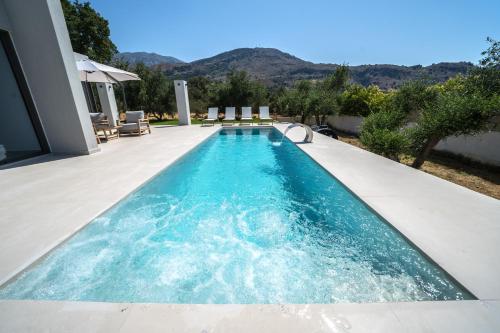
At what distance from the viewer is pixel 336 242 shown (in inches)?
119

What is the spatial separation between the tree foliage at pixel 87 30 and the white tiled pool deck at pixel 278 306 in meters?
22.0

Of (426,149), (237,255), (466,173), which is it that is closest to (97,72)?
(237,255)

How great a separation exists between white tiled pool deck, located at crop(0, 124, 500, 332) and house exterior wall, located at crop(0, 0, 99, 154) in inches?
47.2

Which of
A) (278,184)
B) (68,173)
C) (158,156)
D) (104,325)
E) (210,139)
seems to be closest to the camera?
(104,325)

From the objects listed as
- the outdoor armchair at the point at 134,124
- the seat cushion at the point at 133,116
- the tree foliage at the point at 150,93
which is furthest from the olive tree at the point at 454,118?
the tree foliage at the point at 150,93

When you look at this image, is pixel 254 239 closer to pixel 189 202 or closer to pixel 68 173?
pixel 189 202

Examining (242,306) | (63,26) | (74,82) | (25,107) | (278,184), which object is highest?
(63,26)

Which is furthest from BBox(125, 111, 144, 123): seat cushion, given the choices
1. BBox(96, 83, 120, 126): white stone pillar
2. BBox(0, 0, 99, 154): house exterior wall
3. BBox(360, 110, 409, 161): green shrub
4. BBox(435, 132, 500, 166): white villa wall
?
BBox(435, 132, 500, 166): white villa wall

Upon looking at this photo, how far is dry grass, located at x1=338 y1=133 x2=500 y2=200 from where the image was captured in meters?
5.86

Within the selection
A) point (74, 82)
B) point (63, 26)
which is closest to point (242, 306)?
point (74, 82)

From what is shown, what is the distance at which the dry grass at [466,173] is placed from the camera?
586cm

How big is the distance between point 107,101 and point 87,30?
16.3 metres

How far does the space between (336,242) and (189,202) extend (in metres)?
2.69

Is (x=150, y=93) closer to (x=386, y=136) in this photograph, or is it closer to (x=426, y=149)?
(x=386, y=136)
